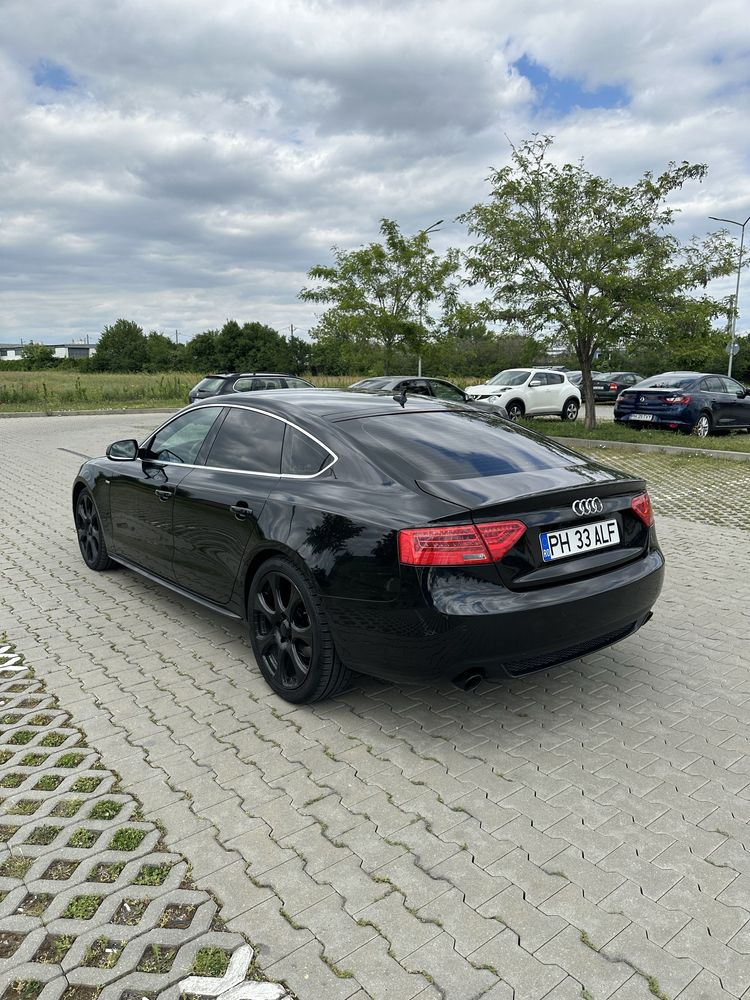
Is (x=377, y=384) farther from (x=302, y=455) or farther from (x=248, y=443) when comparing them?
(x=302, y=455)

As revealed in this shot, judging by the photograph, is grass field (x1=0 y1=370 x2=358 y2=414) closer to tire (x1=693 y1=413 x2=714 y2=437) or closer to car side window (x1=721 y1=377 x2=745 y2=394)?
tire (x1=693 y1=413 x2=714 y2=437)

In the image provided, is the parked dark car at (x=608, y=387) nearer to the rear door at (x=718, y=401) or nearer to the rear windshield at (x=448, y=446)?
the rear door at (x=718, y=401)

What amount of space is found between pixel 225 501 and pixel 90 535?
2.66 m

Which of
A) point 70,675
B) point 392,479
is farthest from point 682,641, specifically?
point 70,675

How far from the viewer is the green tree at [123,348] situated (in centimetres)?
9975

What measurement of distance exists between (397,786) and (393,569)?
890 millimetres

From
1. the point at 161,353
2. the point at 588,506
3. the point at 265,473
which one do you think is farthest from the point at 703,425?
the point at 161,353

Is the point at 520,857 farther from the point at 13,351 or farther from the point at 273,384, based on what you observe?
the point at 13,351

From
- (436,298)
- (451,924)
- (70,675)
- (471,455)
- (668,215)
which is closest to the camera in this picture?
(451,924)

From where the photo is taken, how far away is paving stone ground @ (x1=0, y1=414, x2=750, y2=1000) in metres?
2.13

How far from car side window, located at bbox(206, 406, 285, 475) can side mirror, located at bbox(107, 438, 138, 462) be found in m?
1.11

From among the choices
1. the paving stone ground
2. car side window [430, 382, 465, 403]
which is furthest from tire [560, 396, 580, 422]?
the paving stone ground

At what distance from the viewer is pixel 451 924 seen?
88.5 inches

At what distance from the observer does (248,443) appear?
13.9 ft
